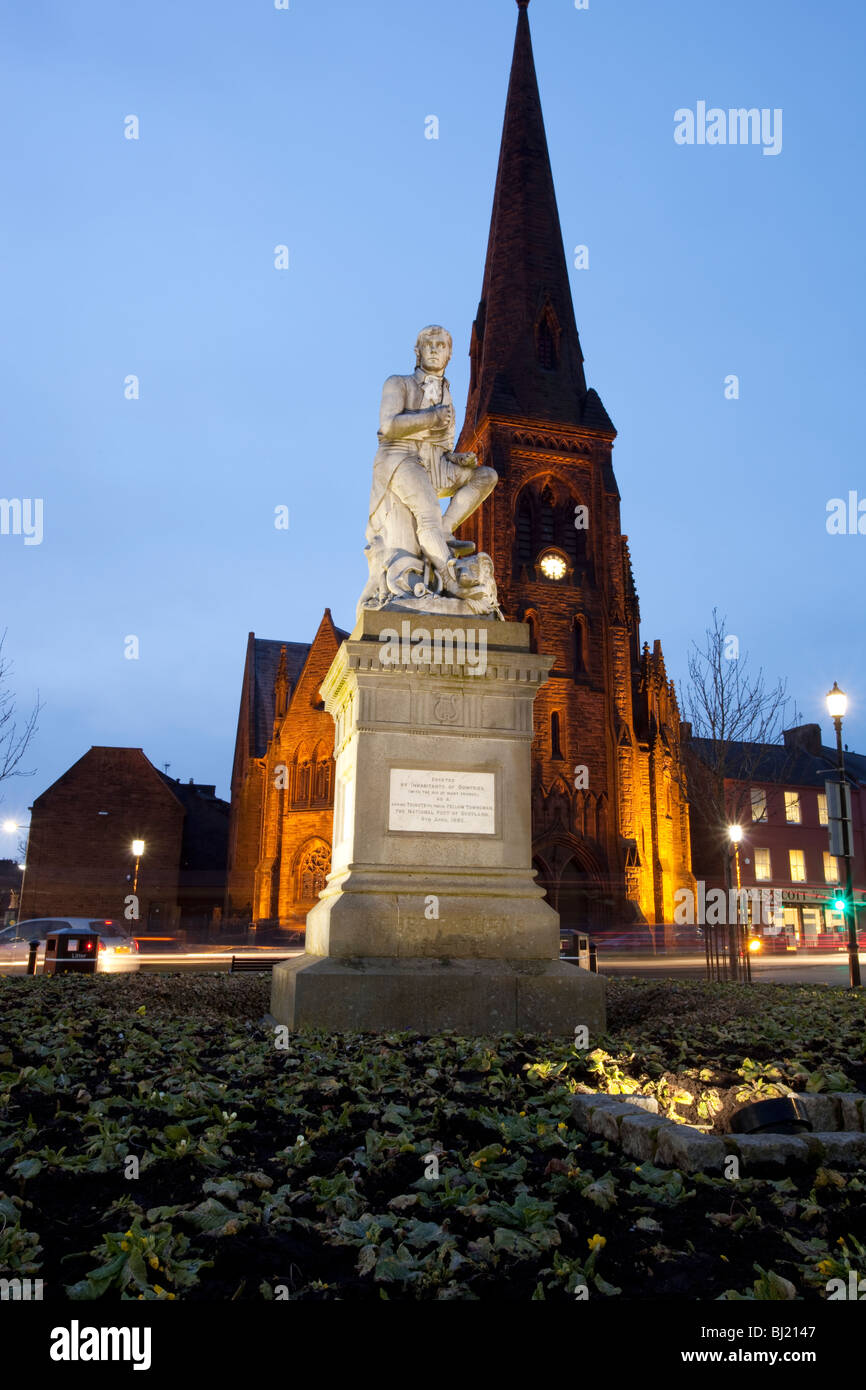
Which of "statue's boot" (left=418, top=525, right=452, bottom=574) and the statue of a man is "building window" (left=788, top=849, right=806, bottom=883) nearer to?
the statue of a man

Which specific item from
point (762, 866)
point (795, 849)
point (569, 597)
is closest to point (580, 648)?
point (569, 597)

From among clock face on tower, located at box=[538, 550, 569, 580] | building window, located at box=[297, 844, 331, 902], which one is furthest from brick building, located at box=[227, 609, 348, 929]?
clock face on tower, located at box=[538, 550, 569, 580]

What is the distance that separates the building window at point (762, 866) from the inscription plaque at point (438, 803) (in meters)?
51.8

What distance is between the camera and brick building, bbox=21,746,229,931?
54938 millimetres

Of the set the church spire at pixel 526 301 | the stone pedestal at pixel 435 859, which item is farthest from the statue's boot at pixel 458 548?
the church spire at pixel 526 301

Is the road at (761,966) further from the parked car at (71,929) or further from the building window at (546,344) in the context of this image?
the building window at (546,344)

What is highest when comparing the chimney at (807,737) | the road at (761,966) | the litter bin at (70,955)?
the chimney at (807,737)

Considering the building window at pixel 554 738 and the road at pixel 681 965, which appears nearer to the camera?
the road at pixel 681 965

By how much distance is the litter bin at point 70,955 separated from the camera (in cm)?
1355

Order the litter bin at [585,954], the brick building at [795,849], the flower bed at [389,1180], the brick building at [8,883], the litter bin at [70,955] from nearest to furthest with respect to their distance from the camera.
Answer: the flower bed at [389,1180] < the litter bin at [585,954] < the litter bin at [70,955] < the brick building at [795,849] < the brick building at [8,883]

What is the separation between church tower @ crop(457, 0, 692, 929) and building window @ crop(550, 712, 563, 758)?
0.05 metres

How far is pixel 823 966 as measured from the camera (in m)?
27.5

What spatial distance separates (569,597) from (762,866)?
20.7m
